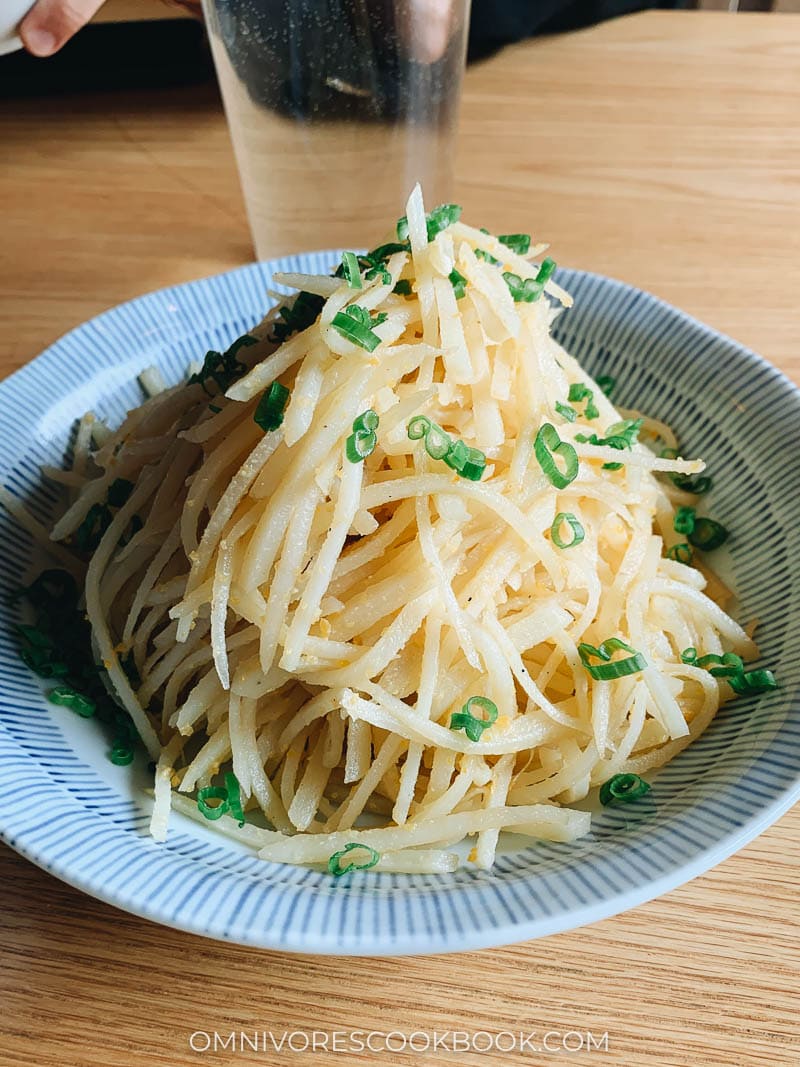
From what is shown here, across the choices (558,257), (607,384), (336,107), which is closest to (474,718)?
(607,384)

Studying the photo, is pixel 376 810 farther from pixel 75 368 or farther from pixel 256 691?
pixel 75 368

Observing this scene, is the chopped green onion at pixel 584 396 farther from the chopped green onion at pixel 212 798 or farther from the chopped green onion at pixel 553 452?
the chopped green onion at pixel 212 798

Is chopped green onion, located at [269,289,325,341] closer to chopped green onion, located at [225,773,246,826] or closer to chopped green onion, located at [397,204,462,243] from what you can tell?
chopped green onion, located at [397,204,462,243]

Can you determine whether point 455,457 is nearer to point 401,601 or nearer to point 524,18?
point 401,601

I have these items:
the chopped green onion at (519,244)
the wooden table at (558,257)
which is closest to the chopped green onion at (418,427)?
the chopped green onion at (519,244)

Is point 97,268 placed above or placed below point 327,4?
below

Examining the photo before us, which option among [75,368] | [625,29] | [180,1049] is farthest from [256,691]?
[625,29]

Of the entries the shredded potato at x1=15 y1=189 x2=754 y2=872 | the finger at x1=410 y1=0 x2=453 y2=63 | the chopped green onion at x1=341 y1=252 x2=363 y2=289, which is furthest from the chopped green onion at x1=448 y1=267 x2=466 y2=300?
the finger at x1=410 y1=0 x2=453 y2=63
